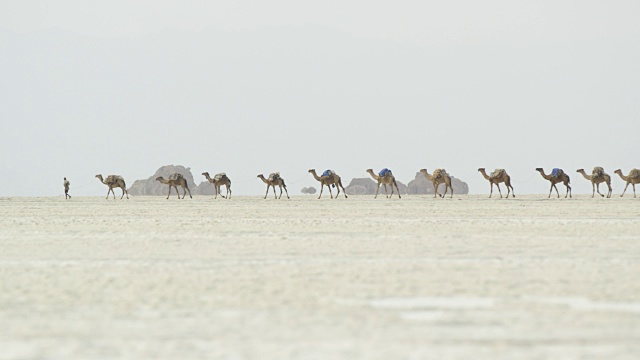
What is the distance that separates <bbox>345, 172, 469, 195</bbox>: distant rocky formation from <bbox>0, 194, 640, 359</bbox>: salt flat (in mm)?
84217

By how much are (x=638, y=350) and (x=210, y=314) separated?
10.1 ft

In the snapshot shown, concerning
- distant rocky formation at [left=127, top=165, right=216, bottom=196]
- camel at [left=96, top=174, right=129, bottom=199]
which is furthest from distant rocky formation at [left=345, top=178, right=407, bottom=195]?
camel at [left=96, top=174, right=129, bottom=199]

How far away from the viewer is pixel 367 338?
240 inches

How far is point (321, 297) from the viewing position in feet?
26.5

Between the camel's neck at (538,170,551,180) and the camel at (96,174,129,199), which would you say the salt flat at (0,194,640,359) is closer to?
the camel's neck at (538,170,551,180)

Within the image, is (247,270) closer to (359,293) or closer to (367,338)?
(359,293)

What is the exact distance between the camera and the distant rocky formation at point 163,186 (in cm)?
9489

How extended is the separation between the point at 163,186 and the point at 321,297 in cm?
8656

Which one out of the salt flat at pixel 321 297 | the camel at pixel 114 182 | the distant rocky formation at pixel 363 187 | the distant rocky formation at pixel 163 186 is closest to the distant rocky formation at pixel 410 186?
the distant rocky formation at pixel 363 187

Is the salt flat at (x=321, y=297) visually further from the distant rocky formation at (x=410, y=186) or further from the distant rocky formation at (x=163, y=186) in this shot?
the distant rocky formation at (x=410, y=186)

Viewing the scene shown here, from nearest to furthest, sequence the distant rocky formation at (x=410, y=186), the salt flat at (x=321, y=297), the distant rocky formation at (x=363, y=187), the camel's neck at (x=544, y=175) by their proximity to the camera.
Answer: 1. the salt flat at (x=321, y=297)
2. the camel's neck at (x=544, y=175)
3. the distant rocky formation at (x=410, y=186)
4. the distant rocky formation at (x=363, y=187)

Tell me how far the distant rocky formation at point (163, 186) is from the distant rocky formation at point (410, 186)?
14.9 m

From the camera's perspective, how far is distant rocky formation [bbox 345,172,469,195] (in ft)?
334

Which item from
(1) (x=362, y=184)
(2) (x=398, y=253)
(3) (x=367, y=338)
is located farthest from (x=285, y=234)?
(1) (x=362, y=184)
